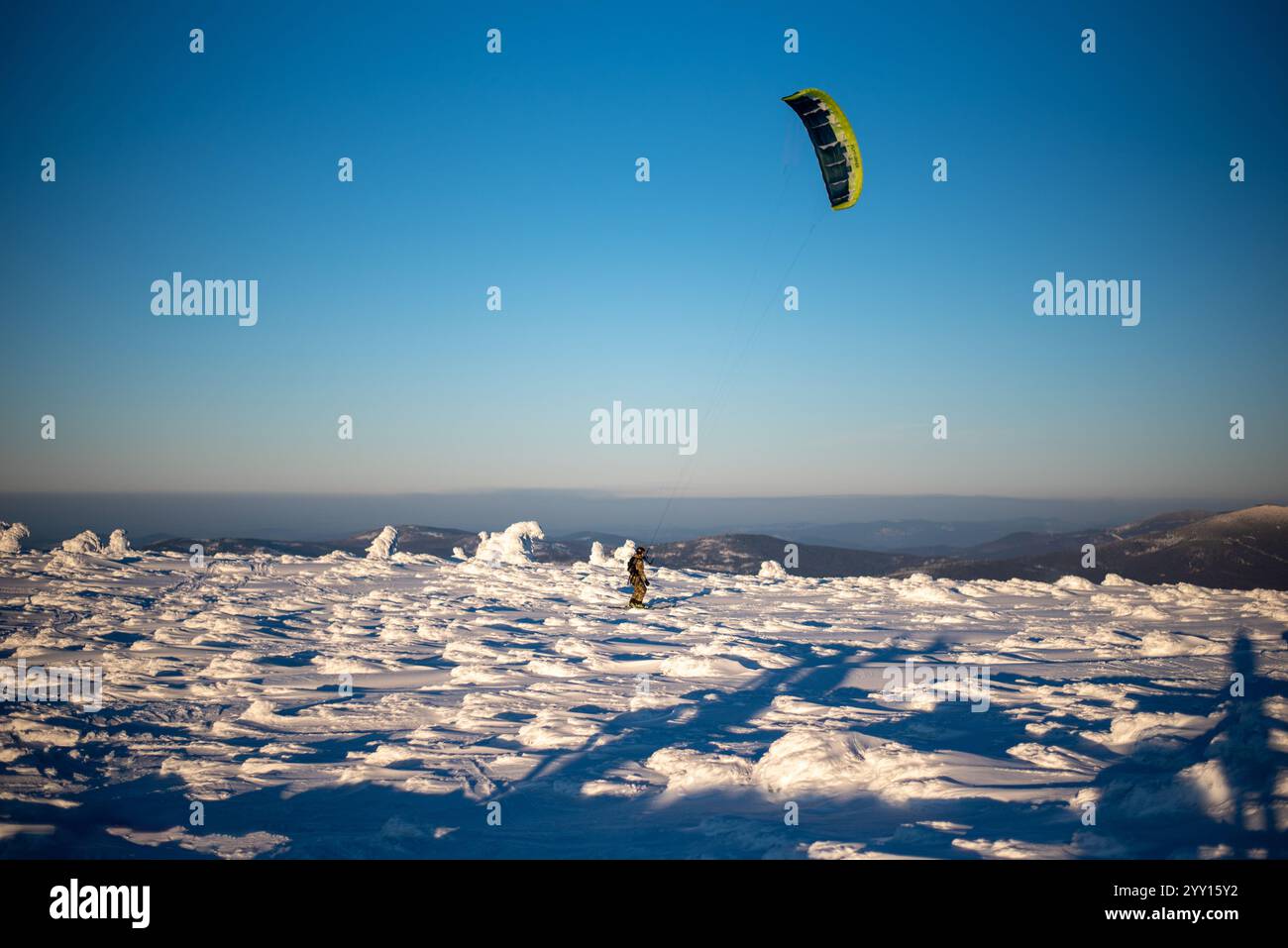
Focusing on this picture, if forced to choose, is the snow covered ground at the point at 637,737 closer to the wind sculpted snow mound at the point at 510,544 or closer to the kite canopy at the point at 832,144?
the kite canopy at the point at 832,144

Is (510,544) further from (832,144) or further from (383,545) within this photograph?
(832,144)

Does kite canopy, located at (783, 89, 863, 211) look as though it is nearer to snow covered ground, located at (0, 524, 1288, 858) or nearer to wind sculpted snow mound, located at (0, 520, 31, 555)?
snow covered ground, located at (0, 524, 1288, 858)

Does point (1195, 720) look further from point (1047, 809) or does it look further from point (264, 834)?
point (264, 834)

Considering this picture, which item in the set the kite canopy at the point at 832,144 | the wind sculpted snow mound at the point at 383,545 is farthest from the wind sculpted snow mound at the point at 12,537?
the kite canopy at the point at 832,144

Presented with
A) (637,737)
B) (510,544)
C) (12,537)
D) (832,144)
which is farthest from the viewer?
(510,544)

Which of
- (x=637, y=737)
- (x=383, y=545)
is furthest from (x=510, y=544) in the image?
(x=637, y=737)
